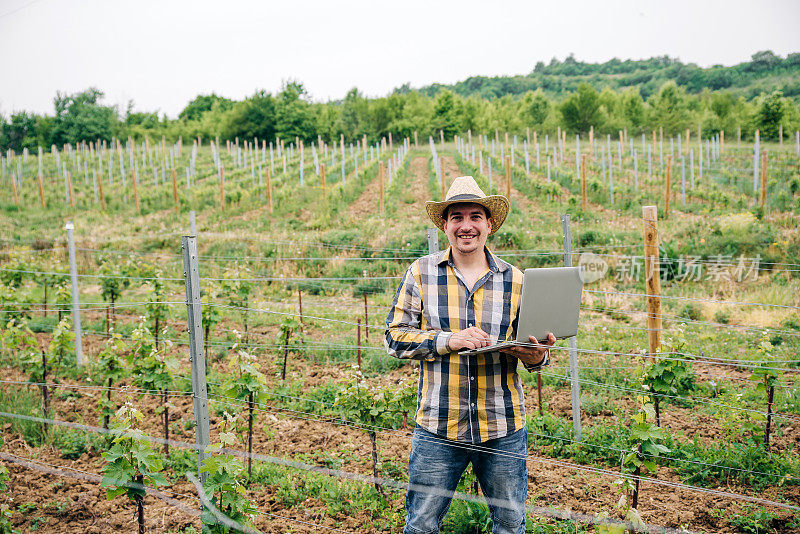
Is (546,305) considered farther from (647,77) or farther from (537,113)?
(647,77)

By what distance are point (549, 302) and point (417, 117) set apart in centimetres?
4848

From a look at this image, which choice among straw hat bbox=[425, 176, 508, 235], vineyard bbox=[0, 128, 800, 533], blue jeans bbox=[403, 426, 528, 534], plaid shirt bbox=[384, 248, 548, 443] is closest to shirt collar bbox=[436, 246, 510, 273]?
plaid shirt bbox=[384, 248, 548, 443]

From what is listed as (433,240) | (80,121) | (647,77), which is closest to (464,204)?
(433,240)

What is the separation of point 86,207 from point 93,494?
20511mm

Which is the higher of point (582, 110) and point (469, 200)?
point (582, 110)

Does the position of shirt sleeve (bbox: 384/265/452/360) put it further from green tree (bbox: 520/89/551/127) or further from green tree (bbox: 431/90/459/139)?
green tree (bbox: 431/90/459/139)

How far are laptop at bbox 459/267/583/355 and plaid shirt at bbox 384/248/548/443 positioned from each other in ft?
0.62

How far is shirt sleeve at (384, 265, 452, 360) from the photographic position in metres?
2.17

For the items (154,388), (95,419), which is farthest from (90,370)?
(154,388)

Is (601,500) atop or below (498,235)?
below

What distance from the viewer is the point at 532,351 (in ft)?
6.76

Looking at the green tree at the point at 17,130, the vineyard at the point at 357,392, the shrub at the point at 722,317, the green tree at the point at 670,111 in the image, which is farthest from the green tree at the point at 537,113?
the green tree at the point at 17,130

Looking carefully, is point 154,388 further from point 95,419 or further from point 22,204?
point 22,204

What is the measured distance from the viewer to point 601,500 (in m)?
3.54
